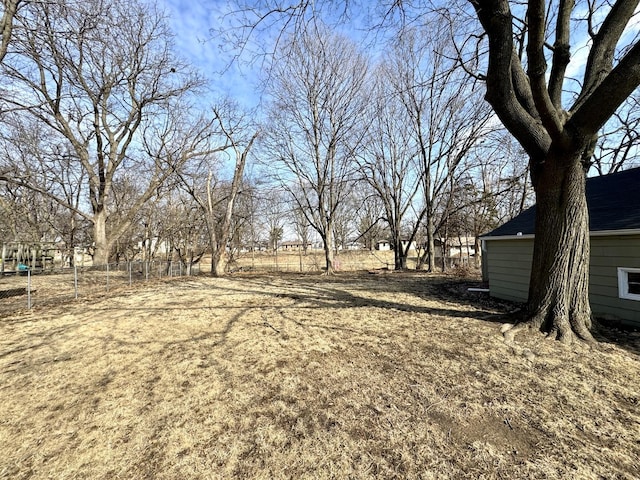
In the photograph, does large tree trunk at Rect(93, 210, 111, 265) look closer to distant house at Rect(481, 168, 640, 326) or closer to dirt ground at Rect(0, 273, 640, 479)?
dirt ground at Rect(0, 273, 640, 479)

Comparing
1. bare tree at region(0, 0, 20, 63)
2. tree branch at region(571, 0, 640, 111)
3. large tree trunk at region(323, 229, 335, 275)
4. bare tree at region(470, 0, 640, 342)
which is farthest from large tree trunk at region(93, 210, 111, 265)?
tree branch at region(571, 0, 640, 111)

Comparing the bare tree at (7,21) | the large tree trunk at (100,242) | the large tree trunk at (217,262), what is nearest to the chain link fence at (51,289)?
the large tree trunk at (100,242)

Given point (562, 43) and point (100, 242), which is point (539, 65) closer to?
point (562, 43)

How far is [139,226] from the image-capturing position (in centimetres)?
2028

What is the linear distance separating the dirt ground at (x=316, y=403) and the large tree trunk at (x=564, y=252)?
417 millimetres

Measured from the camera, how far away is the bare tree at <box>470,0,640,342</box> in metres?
3.58

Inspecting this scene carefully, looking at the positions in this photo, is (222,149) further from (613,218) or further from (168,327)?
(613,218)

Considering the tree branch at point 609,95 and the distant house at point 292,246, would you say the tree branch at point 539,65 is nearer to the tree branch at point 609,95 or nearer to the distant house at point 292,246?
the tree branch at point 609,95

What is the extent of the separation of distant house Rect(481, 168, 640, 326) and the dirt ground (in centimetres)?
97

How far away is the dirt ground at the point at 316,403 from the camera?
1864 millimetres

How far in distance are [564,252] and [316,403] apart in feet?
13.8

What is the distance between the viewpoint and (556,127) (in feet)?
12.5

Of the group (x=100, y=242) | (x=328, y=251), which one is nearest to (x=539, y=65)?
(x=328, y=251)

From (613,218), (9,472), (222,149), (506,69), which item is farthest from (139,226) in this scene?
(613,218)
